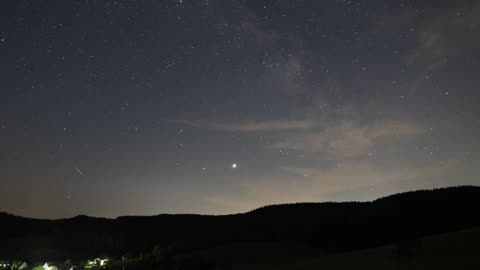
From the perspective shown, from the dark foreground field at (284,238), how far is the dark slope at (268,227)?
0.08m

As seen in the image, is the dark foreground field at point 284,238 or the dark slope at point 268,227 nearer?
the dark foreground field at point 284,238

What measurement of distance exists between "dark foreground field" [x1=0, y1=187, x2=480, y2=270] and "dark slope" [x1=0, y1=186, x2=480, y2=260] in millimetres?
82

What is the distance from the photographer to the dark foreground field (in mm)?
15094

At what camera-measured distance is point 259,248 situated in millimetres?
27719

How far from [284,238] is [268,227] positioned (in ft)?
20.7

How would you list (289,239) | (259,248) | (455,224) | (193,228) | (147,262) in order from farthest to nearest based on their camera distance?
(193,228) → (289,239) → (455,224) → (259,248) → (147,262)

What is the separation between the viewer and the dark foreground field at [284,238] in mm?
15094

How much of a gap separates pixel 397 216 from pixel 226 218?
2381cm

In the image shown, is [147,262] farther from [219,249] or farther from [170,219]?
[170,219]

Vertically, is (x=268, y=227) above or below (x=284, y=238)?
above

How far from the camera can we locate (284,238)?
3291 centimetres

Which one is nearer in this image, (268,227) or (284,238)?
(284,238)

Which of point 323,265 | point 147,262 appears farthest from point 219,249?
point 323,265

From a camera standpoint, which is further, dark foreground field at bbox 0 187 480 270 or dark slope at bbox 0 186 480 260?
dark slope at bbox 0 186 480 260
